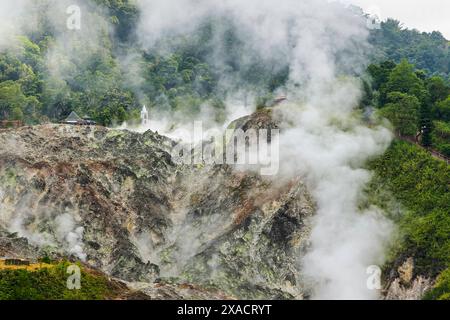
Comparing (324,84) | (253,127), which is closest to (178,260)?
(253,127)

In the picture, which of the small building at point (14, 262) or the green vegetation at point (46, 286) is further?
the small building at point (14, 262)

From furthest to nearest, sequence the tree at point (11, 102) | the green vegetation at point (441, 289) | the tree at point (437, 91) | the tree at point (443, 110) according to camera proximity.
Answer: the tree at point (11, 102)
the tree at point (437, 91)
the tree at point (443, 110)
the green vegetation at point (441, 289)

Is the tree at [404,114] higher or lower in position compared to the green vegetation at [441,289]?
higher

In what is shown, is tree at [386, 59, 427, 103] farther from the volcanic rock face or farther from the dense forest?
the volcanic rock face

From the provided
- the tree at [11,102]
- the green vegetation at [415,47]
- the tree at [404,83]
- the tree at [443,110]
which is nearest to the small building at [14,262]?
the tree at [404,83]

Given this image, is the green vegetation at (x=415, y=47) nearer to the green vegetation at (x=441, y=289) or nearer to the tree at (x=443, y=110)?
the tree at (x=443, y=110)

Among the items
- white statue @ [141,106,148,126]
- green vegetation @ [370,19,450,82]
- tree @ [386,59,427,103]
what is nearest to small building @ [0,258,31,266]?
tree @ [386,59,427,103]

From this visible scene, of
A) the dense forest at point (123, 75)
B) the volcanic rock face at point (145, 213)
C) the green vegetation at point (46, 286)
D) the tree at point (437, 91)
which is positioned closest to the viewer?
the green vegetation at point (46, 286)
